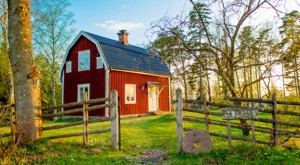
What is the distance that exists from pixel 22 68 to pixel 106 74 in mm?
10545

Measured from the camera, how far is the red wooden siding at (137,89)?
699 inches

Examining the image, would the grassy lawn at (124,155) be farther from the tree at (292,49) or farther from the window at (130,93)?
the window at (130,93)

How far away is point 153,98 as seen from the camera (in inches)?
839

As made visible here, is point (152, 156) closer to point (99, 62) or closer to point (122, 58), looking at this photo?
point (99, 62)

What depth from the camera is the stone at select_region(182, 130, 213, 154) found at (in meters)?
6.43

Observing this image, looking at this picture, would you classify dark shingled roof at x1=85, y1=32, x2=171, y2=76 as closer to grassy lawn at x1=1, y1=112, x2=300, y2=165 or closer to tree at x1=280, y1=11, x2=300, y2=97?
tree at x1=280, y1=11, x2=300, y2=97

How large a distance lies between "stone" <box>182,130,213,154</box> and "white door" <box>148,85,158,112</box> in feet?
46.5

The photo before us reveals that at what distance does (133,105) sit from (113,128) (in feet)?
38.5

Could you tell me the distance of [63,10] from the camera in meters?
23.1

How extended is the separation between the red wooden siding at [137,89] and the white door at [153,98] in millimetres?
497

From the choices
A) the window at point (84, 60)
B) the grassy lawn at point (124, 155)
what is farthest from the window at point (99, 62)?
the grassy lawn at point (124, 155)

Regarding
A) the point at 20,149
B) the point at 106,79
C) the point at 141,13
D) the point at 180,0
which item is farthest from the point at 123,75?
the point at 20,149

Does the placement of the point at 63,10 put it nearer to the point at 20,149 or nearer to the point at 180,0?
the point at 180,0

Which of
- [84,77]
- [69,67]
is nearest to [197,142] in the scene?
[84,77]
